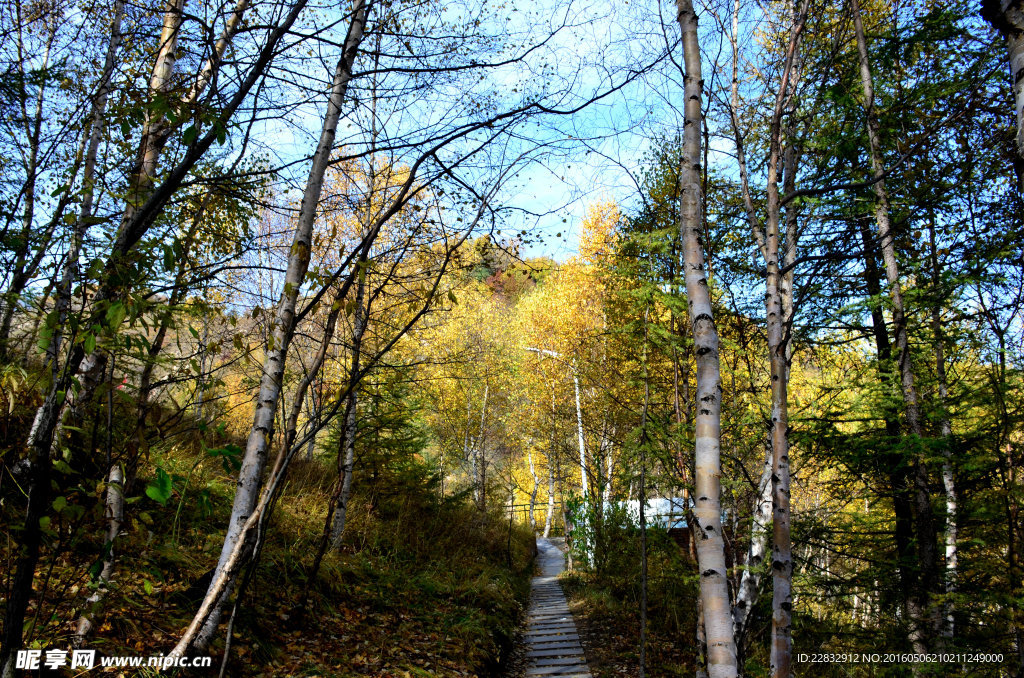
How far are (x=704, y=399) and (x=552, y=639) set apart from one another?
20.8 feet

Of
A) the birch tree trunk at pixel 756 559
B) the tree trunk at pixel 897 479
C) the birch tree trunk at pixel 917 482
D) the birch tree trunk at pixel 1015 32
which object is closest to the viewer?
the birch tree trunk at pixel 1015 32

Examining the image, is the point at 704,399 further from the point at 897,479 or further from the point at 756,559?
the point at 897,479

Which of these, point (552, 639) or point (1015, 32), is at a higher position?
point (1015, 32)

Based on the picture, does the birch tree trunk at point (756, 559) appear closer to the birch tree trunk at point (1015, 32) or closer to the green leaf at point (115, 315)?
the birch tree trunk at point (1015, 32)

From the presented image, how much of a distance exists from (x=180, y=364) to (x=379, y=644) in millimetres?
3921

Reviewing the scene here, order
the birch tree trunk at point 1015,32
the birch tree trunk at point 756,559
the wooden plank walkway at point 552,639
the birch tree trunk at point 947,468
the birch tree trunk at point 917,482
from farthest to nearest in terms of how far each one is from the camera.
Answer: the wooden plank walkway at point 552,639, the birch tree trunk at point 756,559, the birch tree trunk at point 917,482, the birch tree trunk at point 947,468, the birch tree trunk at point 1015,32

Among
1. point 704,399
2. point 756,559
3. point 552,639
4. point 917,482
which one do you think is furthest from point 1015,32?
point 552,639

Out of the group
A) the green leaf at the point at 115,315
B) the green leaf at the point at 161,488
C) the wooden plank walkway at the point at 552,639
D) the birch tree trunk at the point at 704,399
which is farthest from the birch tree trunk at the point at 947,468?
the green leaf at the point at 115,315

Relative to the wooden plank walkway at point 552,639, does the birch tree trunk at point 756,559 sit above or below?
above

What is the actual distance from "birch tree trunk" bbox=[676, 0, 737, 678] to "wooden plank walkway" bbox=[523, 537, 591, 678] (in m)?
4.46

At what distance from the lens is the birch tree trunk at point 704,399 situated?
237cm

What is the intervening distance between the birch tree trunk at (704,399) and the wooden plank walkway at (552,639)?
446 centimetres

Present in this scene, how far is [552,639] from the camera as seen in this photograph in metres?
7.46

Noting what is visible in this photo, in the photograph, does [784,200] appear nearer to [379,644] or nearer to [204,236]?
[204,236]
